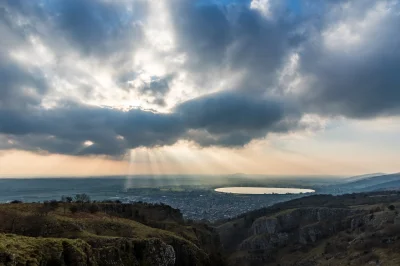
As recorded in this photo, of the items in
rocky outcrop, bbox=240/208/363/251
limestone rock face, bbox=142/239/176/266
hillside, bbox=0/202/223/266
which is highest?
hillside, bbox=0/202/223/266

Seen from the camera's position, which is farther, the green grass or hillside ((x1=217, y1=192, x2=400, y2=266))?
Result: hillside ((x1=217, y1=192, x2=400, y2=266))

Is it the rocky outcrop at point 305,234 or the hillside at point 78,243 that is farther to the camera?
the rocky outcrop at point 305,234

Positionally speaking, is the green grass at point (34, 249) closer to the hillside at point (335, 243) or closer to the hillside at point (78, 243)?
the hillside at point (78, 243)

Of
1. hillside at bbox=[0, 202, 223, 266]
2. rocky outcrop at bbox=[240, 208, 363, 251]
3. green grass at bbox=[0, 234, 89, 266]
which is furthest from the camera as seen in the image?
rocky outcrop at bbox=[240, 208, 363, 251]

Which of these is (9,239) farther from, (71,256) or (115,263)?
(115,263)

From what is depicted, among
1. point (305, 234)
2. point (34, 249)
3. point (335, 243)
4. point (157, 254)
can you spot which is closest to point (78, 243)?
point (34, 249)

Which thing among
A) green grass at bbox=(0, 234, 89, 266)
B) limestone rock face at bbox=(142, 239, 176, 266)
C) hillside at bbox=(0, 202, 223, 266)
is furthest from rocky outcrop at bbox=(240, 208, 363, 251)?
green grass at bbox=(0, 234, 89, 266)

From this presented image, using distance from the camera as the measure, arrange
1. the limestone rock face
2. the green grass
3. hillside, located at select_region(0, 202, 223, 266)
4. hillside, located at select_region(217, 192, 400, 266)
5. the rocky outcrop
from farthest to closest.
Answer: the rocky outcrop → hillside, located at select_region(217, 192, 400, 266) → the limestone rock face → hillside, located at select_region(0, 202, 223, 266) → the green grass

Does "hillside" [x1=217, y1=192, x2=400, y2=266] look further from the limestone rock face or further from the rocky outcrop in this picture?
the limestone rock face

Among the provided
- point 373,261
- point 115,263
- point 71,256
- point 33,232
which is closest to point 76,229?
point 33,232

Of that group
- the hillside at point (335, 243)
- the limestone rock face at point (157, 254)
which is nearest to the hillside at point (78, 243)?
the limestone rock face at point (157, 254)

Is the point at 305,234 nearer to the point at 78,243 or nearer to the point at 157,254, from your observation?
the point at 157,254
